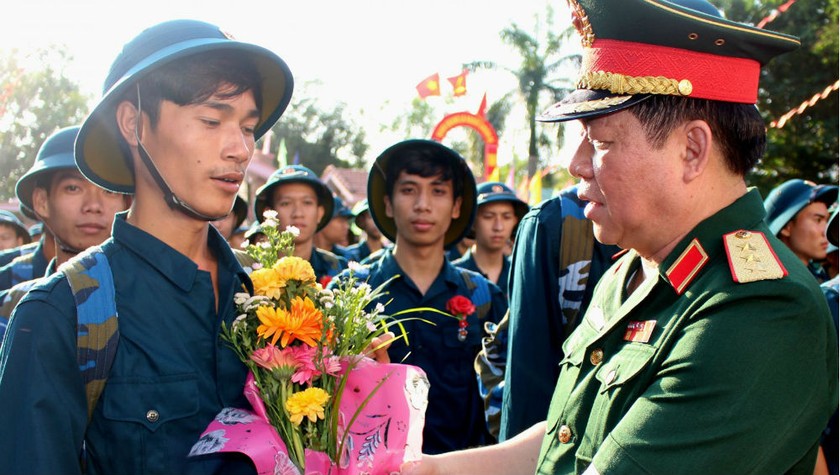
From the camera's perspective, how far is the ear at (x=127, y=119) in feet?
7.88

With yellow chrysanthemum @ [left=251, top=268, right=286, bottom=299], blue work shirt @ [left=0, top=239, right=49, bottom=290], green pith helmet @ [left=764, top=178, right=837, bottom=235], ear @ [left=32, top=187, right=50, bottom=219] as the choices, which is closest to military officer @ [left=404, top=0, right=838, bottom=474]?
yellow chrysanthemum @ [left=251, top=268, right=286, bottom=299]

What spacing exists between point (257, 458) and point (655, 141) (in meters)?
1.40

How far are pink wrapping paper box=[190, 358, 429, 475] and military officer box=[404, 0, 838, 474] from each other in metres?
0.43

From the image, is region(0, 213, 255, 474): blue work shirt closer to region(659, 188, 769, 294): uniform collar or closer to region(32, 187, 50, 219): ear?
region(659, 188, 769, 294): uniform collar

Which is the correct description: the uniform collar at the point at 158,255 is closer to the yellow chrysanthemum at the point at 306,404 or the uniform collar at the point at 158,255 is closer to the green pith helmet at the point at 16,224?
the yellow chrysanthemum at the point at 306,404

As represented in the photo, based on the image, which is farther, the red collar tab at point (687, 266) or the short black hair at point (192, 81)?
the short black hair at point (192, 81)

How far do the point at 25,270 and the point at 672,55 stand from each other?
15.5 ft

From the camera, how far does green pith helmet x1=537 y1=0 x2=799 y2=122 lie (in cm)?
185

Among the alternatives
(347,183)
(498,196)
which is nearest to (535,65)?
(347,183)

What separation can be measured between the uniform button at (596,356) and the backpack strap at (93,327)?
1373 mm

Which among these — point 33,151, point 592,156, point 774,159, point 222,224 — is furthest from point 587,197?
point 33,151

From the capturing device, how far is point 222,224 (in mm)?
8188

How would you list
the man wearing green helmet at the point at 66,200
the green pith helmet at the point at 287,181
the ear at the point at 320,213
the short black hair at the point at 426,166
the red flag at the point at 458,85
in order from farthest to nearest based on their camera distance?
1. the red flag at the point at 458,85
2. the ear at the point at 320,213
3. the green pith helmet at the point at 287,181
4. the short black hair at the point at 426,166
5. the man wearing green helmet at the point at 66,200

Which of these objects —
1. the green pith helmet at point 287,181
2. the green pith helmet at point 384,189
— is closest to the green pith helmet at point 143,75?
the green pith helmet at point 384,189
